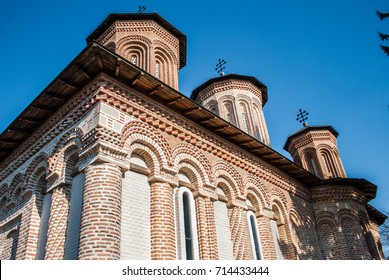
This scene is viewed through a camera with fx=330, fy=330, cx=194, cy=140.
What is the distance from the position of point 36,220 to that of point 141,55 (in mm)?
7655

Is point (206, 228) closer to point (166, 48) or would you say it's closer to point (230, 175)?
point (230, 175)

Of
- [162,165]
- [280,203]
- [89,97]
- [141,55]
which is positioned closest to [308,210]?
[280,203]

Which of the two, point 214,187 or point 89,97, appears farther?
point 214,187

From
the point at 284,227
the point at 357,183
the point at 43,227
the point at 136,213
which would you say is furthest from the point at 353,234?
the point at 43,227

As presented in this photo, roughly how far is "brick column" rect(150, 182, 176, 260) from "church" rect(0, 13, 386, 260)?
3 cm

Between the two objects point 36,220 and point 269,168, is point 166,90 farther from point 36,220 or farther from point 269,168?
point 269,168

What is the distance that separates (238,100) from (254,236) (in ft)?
31.3

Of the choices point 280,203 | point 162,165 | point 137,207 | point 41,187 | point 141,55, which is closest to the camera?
point 137,207

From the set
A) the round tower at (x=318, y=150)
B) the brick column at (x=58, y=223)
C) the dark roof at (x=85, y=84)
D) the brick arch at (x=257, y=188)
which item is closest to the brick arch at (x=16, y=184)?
the dark roof at (x=85, y=84)

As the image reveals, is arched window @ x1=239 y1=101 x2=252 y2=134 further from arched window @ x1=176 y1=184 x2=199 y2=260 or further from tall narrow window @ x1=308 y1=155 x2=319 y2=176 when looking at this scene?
arched window @ x1=176 y1=184 x2=199 y2=260

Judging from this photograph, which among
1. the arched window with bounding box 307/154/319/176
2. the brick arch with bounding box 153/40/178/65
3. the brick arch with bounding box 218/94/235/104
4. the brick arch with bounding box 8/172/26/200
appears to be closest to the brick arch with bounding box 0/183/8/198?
the brick arch with bounding box 8/172/26/200

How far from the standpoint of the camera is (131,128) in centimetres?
802

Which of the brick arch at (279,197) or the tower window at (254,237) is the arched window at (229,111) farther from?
the tower window at (254,237)

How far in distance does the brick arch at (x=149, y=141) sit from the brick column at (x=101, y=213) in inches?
35.6
